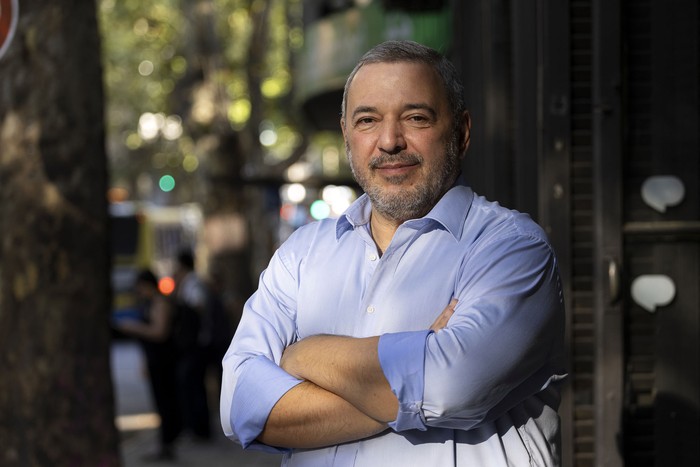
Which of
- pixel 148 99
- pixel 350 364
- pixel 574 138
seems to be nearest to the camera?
pixel 350 364

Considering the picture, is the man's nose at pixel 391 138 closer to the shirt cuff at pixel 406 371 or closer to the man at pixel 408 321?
the man at pixel 408 321

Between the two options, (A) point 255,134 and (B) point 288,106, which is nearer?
(A) point 255,134

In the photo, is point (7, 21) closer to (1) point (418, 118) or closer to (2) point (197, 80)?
(1) point (418, 118)

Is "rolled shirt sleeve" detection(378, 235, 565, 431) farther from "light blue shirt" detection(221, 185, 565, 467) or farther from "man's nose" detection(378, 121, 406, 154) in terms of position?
"man's nose" detection(378, 121, 406, 154)

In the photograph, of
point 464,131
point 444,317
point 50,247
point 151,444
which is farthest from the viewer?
point 151,444

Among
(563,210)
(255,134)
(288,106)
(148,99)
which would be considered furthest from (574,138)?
(148,99)

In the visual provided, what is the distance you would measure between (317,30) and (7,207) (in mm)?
11531

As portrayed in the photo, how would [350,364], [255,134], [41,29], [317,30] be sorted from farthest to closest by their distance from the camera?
[255,134] < [317,30] < [41,29] < [350,364]

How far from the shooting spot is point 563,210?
568 cm

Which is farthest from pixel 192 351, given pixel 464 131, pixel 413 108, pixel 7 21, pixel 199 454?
pixel 413 108

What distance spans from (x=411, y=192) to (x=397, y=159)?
0.08 m

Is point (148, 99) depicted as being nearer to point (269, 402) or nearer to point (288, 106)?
point (288, 106)

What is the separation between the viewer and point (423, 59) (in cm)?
289

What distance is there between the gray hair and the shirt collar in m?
0.16
